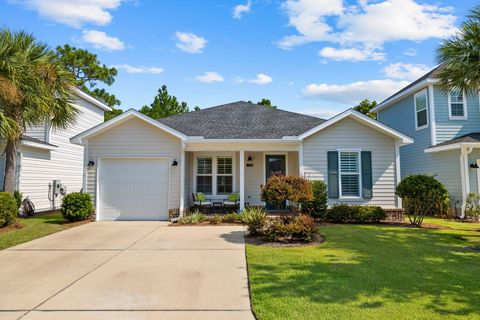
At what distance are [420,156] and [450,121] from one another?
2.05 metres

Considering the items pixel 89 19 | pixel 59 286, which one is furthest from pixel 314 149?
pixel 89 19

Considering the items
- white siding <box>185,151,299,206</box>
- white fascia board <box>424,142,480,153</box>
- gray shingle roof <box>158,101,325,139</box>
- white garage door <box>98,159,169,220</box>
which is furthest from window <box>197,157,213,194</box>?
white fascia board <box>424,142,480,153</box>

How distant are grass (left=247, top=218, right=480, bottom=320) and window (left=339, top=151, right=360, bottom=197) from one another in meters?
3.70

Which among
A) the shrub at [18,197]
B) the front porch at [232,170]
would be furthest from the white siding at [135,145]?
the shrub at [18,197]

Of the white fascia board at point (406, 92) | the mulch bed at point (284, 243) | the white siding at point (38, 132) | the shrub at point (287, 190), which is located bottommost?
the mulch bed at point (284, 243)

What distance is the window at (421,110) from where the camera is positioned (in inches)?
562

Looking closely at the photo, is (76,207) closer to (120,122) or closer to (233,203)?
(120,122)

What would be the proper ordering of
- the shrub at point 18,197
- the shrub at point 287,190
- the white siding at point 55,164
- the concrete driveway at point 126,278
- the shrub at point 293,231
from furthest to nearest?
the white siding at point 55,164, the shrub at point 18,197, the shrub at point 287,190, the shrub at point 293,231, the concrete driveway at point 126,278

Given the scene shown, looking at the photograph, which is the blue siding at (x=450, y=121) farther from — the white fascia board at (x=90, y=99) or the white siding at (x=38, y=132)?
the white siding at (x=38, y=132)

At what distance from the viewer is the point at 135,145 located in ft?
38.7

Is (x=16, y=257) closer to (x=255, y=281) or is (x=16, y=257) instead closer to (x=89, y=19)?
(x=255, y=281)

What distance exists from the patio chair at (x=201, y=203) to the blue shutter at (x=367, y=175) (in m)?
6.09

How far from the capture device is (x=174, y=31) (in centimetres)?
1277

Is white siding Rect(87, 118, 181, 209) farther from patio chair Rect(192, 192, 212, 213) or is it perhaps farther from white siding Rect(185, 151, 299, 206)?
white siding Rect(185, 151, 299, 206)
